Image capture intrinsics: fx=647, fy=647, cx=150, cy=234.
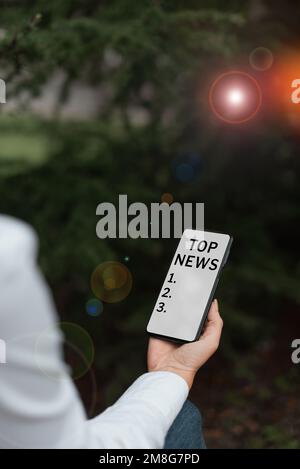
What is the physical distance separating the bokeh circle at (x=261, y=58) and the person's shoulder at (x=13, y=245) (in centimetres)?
374

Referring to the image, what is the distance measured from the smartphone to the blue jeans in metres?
0.24

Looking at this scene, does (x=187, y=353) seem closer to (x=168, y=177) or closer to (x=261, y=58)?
(x=261, y=58)

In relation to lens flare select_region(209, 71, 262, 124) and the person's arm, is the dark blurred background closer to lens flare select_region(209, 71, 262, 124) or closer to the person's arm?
lens flare select_region(209, 71, 262, 124)

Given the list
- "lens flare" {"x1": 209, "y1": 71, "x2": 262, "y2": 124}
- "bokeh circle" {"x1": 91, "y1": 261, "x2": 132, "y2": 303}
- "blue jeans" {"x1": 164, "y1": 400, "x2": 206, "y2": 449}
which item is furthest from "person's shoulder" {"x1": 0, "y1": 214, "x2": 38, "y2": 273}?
"lens flare" {"x1": 209, "y1": 71, "x2": 262, "y2": 124}

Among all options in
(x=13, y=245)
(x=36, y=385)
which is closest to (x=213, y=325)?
(x=36, y=385)

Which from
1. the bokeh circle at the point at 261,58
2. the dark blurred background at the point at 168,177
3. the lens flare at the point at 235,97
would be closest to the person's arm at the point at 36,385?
the dark blurred background at the point at 168,177

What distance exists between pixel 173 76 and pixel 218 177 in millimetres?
1070

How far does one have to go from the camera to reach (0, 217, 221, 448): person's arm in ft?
3.66

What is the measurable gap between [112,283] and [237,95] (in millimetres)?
1590

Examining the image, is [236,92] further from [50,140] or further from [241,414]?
[241,414]

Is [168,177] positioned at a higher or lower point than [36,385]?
lower

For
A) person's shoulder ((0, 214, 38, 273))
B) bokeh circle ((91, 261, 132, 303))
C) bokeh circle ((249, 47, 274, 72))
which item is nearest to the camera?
person's shoulder ((0, 214, 38, 273))

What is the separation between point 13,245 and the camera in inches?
43.8

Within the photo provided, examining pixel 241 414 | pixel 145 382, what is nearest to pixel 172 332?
pixel 145 382
